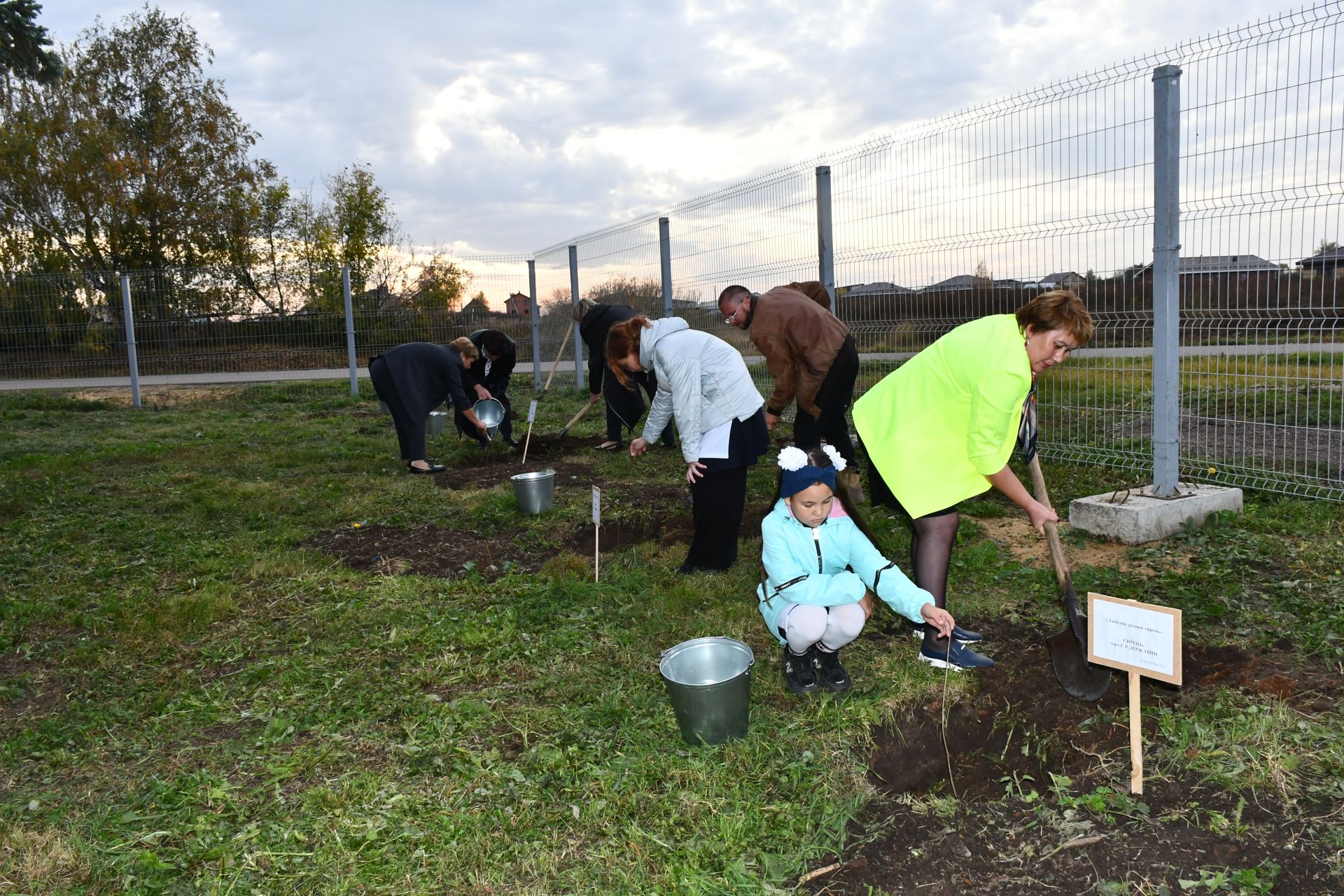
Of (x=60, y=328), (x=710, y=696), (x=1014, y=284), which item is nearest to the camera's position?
(x=710, y=696)

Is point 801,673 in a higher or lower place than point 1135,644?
lower

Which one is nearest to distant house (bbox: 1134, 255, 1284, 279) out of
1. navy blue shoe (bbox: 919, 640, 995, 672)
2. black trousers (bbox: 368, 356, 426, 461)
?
navy blue shoe (bbox: 919, 640, 995, 672)

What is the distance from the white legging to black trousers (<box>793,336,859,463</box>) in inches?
110

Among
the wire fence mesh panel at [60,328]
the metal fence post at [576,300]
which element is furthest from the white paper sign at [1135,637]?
the wire fence mesh panel at [60,328]

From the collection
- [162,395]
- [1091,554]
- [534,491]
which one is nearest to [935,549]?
[1091,554]

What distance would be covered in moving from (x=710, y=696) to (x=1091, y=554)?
271 centimetres

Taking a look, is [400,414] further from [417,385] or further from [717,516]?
[717,516]

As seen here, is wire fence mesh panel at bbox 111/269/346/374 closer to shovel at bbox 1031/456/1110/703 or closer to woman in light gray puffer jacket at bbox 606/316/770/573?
woman in light gray puffer jacket at bbox 606/316/770/573

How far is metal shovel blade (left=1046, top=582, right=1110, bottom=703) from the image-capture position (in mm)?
2998

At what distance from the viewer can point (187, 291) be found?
14.3 meters

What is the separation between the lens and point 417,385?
757cm

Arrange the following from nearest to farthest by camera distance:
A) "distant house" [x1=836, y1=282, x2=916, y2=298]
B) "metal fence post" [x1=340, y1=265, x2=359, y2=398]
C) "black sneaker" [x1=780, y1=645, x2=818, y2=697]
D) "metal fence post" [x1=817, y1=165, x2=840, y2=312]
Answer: "black sneaker" [x1=780, y1=645, x2=818, y2=697], "distant house" [x1=836, y1=282, x2=916, y2=298], "metal fence post" [x1=817, y1=165, x2=840, y2=312], "metal fence post" [x1=340, y1=265, x2=359, y2=398]

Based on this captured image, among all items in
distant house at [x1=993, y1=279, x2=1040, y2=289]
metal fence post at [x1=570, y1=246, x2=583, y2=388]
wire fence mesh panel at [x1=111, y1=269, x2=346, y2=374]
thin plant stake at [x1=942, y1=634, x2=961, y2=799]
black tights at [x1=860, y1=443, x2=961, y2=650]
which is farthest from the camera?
wire fence mesh panel at [x1=111, y1=269, x2=346, y2=374]

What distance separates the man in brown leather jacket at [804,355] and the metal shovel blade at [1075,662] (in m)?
2.80
